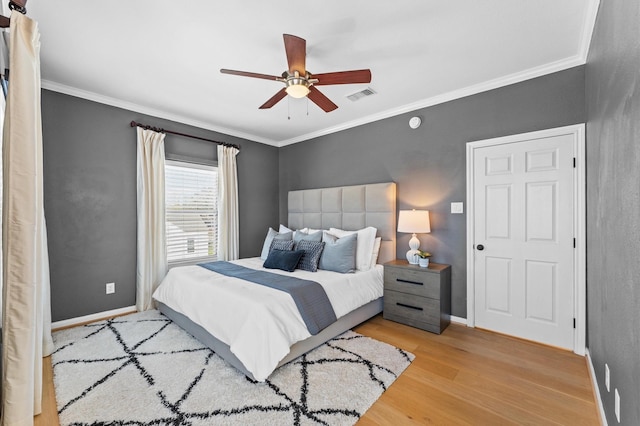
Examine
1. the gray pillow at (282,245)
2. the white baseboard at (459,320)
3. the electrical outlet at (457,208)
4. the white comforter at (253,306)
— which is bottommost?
the white baseboard at (459,320)

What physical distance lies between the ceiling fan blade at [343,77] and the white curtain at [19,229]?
166cm

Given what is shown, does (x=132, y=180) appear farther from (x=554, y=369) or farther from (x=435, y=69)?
(x=554, y=369)

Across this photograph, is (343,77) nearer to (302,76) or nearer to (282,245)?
(302,76)

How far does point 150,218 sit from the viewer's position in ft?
11.9

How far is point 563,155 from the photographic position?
264 centimetres

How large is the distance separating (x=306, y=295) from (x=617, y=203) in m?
2.10

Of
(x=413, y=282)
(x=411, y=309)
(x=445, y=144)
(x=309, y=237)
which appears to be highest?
(x=445, y=144)

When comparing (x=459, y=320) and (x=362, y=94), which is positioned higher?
(x=362, y=94)

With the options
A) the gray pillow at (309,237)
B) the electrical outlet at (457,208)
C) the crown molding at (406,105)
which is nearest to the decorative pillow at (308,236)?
the gray pillow at (309,237)

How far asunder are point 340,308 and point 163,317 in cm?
218

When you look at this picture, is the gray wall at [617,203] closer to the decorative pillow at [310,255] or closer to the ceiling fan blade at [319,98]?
the ceiling fan blade at [319,98]

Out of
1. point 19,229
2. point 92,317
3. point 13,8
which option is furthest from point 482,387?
point 92,317

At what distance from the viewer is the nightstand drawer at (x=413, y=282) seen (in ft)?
9.91

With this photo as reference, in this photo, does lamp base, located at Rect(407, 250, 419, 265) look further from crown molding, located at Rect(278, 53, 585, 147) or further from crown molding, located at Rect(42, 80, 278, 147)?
crown molding, located at Rect(42, 80, 278, 147)
